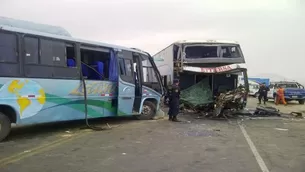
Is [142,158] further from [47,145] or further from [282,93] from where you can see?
[282,93]

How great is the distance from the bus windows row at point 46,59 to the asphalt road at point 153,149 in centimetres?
175

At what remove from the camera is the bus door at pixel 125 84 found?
1197 centimetres

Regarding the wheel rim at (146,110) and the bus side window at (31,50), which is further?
the wheel rim at (146,110)

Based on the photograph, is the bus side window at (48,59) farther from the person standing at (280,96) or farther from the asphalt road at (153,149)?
the person standing at (280,96)

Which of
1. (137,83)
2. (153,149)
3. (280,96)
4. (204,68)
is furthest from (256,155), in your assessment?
(280,96)

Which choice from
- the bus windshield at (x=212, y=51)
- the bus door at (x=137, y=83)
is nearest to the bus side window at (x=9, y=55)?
the bus door at (x=137, y=83)

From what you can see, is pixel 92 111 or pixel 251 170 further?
pixel 92 111

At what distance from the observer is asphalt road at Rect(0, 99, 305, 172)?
6062 millimetres

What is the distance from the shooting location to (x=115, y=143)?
27.2 ft

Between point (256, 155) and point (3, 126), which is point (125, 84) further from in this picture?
point (256, 155)

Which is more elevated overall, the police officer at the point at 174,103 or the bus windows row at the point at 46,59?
the bus windows row at the point at 46,59

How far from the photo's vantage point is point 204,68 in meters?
15.9

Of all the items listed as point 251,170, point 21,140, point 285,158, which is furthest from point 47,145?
point 285,158

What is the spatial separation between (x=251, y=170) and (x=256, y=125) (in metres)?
6.97
